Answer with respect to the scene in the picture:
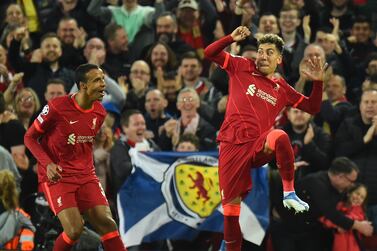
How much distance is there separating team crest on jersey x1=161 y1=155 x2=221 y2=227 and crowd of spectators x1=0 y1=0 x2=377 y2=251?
1.28 feet

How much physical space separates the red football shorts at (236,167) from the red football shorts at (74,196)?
1230mm

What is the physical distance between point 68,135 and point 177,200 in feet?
9.77

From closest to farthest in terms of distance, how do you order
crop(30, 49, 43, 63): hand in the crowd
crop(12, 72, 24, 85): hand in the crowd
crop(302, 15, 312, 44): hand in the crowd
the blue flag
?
the blue flag, crop(12, 72, 24, 85): hand in the crowd, crop(30, 49, 43, 63): hand in the crowd, crop(302, 15, 312, 44): hand in the crowd

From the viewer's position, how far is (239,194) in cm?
1116

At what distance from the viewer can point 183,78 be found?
51.1 feet

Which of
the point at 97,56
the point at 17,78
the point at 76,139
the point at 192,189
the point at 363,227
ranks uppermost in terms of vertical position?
the point at 76,139

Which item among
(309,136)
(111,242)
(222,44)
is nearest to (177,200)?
(309,136)

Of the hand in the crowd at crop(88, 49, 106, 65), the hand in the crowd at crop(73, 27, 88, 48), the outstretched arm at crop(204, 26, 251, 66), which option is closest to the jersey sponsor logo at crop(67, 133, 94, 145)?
the outstretched arm at crop(204, 26, 251, 66)

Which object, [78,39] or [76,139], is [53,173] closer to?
[76,139]

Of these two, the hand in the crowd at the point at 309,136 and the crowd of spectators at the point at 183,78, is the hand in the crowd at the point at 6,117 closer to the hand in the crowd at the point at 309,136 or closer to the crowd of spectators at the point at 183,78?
the crowd of spectators at the point at 183,78

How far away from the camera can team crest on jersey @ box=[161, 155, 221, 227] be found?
13523mm

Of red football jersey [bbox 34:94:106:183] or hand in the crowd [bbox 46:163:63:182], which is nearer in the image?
hand in the crowd [bbox 46:163:63:182]

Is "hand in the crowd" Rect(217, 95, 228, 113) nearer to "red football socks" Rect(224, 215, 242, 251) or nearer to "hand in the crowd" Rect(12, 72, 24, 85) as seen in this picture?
"hand in the crowd" Rect(12, 72, 24, 85)

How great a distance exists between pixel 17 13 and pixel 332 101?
5.02 meters
